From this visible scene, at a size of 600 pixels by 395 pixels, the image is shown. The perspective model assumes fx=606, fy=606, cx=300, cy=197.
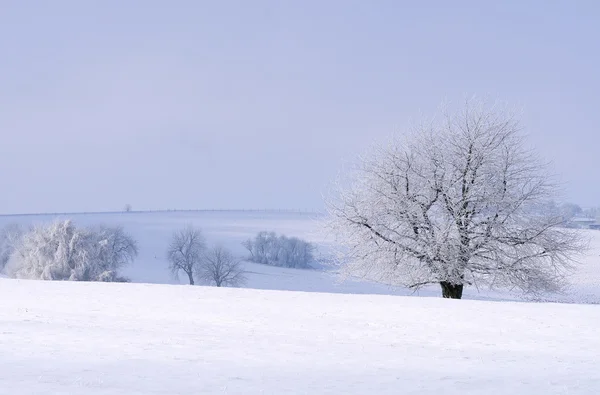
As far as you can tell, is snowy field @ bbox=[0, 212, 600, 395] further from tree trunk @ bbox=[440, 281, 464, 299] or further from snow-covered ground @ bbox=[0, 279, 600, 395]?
tree trunk @ bbox=[440, 281, 464, 299]

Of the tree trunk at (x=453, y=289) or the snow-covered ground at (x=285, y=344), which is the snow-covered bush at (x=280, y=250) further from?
the snow-covered ground at (x=285, y=344)

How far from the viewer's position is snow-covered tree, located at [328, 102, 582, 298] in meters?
22.2

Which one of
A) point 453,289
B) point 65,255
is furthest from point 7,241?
point 453,289

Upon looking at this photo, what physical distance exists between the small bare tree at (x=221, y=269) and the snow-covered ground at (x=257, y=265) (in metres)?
1.45

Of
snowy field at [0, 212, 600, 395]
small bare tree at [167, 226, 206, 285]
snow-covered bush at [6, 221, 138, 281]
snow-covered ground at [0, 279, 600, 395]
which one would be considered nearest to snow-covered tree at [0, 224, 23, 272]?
snow-covered bush at [6, 221, 138, 281]

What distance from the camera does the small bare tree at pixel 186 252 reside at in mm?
66438

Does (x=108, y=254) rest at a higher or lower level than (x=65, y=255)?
higher

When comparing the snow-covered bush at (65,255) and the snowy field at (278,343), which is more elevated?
the snow-covered bush at (65,255)

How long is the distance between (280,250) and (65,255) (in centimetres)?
2993

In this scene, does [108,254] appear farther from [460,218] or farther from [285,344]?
[285,344]

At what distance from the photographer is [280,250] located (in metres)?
74.8

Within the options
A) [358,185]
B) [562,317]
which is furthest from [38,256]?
[562,317]

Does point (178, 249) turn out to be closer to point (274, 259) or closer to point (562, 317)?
point (274, 259)

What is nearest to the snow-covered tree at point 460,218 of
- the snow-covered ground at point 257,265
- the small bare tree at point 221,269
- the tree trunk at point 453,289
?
the tree trunk at point 453,289
